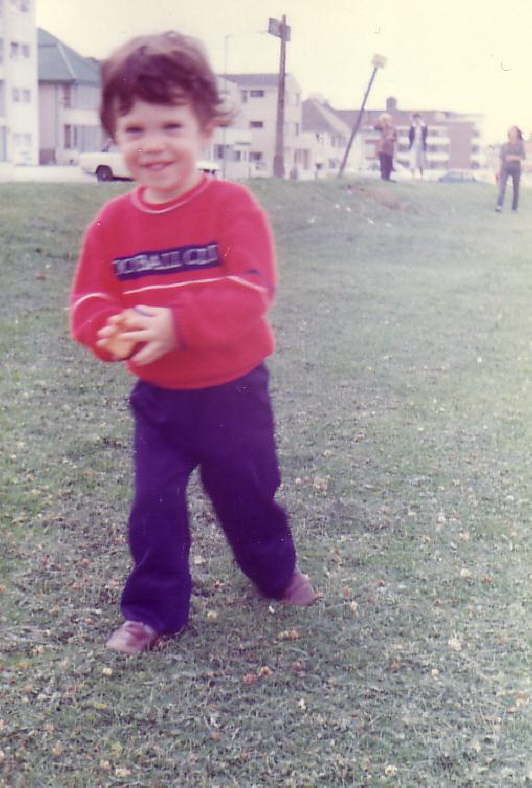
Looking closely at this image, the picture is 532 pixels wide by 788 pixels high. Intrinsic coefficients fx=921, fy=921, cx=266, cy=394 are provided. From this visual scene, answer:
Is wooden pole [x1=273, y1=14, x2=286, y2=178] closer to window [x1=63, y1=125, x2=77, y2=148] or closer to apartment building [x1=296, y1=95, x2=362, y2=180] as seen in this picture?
apartment building [x1=296, y1=95, x2=362, y2=180]

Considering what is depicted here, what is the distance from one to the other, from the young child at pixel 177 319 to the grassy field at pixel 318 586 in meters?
0.17

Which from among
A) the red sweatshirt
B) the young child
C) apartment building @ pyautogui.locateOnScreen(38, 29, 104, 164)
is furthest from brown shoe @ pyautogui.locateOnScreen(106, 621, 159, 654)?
apartment building @ pyautogui.locateOnScreen(38, 29, 104, 164)

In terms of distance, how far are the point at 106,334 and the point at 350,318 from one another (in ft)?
11.4

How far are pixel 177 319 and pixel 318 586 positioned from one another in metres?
0.84

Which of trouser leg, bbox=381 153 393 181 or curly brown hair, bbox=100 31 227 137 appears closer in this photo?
curly brown hair, bbox=100 31 227 137

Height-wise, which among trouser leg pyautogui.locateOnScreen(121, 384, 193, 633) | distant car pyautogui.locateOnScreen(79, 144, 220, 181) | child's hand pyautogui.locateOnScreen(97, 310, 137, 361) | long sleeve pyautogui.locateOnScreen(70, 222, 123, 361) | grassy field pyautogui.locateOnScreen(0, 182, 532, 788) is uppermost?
distant car pyautogui.locateOnScreen(79, 144, 220, 181)

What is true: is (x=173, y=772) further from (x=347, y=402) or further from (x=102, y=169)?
(x=102, y=169)

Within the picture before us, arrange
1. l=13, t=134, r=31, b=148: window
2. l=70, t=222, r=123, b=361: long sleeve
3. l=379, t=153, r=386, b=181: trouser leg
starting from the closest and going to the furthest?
l=70, t=222, r=123, b=361: long sleeve
l=13, t=134, r=31, b=148: window
l=379, t=153, r=386, b=181: trouser leg

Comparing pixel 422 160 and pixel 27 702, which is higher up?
pixel 422 160

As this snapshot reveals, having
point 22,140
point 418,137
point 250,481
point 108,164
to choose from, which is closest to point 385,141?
point 418,137

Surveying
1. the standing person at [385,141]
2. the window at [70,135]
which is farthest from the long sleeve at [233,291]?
the standing person at [385,141]

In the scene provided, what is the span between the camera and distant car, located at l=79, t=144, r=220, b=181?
75.3 inches

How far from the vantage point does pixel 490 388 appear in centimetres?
376

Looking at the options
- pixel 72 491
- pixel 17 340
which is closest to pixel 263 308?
pixel 72 491
